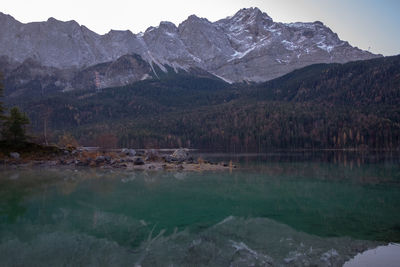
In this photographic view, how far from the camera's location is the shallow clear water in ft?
45.3

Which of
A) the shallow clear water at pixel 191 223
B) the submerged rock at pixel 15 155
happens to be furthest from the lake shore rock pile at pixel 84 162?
the shallow clear water at pixel 191 223

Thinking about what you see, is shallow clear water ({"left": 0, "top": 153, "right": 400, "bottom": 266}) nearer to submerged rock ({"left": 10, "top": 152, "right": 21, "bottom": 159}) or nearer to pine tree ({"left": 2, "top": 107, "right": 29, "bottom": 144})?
submerged rock ({"left": 10, "top": 152, "right": 21, "bottom": 159})

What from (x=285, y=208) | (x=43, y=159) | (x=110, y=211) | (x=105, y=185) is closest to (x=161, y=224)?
(x=110, y=211)

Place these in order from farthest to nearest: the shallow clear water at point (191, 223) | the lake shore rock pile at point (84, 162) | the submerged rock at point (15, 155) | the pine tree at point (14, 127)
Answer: the pine tree at point (14, 127), the submerged rock at point (15, 155), the lake shore rock pile at point (84, 162), the shallow clear water at point (191, 223)

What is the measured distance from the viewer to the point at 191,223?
19188 millimetres

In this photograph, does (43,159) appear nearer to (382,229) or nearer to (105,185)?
(105,185)

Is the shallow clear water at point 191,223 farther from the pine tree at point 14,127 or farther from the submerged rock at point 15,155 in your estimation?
the pine tree at point 14,127

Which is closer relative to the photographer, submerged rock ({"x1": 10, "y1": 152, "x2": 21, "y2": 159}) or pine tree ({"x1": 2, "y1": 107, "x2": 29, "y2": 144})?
submerged rock ({"x1": 10, "y1": 152, "x2": 21, "y2": 159})

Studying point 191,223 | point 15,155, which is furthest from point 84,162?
point 191,223

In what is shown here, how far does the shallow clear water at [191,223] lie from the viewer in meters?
13.8

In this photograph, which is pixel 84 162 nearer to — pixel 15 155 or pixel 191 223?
pixel 15 155

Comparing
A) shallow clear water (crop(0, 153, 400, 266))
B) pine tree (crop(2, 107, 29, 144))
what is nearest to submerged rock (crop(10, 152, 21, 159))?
pine tree (crop(2, 107, 29, 144))

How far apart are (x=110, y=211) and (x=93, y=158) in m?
33.8

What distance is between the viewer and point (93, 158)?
53719 millimetres
